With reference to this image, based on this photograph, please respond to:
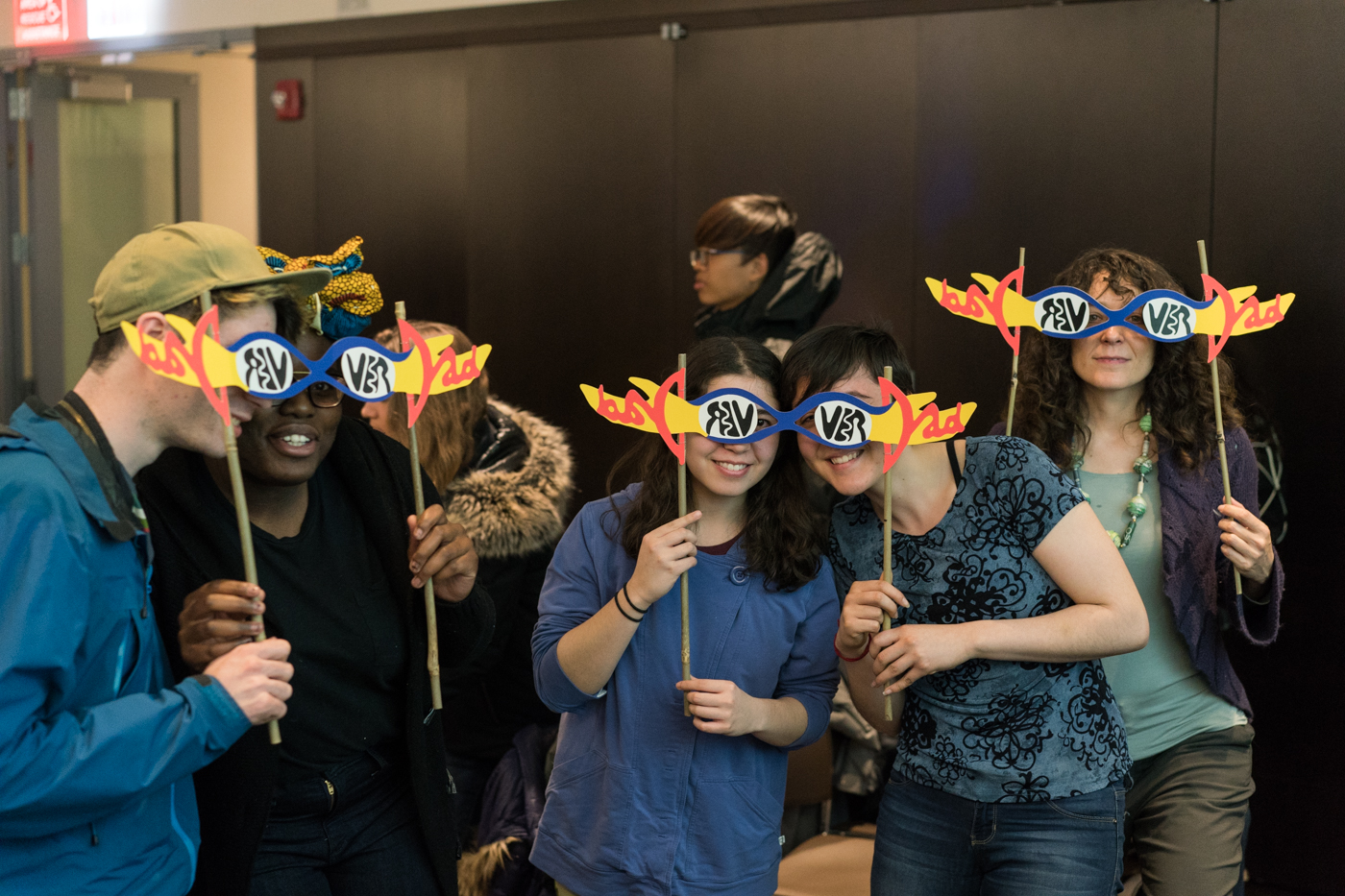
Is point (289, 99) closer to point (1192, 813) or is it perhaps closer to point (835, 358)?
point (835, 358)

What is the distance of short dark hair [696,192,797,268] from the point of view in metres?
3.47

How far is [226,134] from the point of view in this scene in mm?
6047

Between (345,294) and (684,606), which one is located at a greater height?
(345,294)

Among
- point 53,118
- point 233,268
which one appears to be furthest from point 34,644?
point 53,118

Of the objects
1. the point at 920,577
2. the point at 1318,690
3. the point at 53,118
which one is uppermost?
the point at 53,118

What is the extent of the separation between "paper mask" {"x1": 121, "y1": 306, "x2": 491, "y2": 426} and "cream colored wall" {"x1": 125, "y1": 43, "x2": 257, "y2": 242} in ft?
15.3

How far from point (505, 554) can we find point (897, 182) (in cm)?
186

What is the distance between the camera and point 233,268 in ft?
4.86

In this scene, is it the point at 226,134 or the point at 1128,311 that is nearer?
the point at 1128,311

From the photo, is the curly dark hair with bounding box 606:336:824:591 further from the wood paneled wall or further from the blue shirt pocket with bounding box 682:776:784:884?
the wood paneled wall

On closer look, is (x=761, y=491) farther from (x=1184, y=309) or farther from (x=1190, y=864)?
(x=1190, y=864)

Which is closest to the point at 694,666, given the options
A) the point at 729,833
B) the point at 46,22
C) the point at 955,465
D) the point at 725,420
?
the point at 729,833

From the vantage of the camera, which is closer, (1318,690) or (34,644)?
(34,644)

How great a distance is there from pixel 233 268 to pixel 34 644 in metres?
0.47
